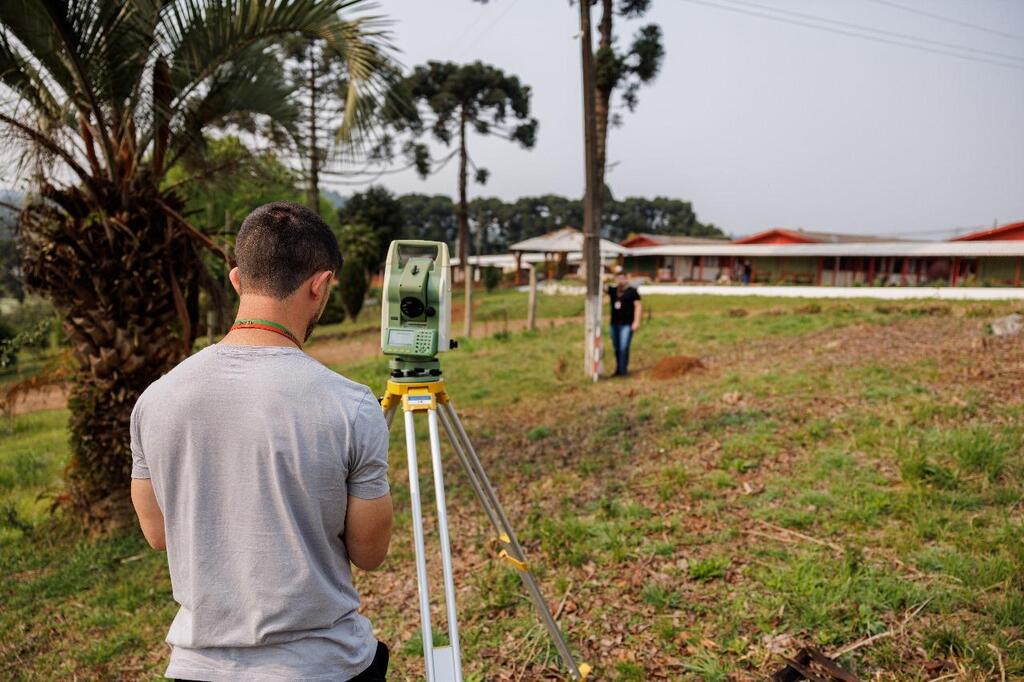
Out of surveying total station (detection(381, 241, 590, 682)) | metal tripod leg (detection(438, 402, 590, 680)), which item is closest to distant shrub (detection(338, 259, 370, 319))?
metal tripod leg (detection(438, 402, 590, 680))

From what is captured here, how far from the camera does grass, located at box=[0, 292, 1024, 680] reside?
3.07 meters

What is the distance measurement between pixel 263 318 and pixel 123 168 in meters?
4.20

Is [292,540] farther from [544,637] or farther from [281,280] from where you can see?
[544,637]

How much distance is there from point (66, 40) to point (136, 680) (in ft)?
12.5

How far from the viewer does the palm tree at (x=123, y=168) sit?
4.27 meters

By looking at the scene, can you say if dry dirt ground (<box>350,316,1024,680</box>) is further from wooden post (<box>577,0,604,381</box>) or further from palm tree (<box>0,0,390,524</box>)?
palm tree (<box>0,0,390,524</box>)

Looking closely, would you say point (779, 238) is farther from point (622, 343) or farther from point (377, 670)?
point (377, 670)

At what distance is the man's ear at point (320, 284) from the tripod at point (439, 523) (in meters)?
0.67

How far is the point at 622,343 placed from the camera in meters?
9.23

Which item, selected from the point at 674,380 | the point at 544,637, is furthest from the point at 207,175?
the point at 674,380

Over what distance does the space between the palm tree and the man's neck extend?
146 inches

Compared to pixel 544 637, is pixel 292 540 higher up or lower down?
higher up

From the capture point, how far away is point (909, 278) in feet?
94.5

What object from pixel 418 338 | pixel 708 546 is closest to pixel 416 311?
pixel 418 338
